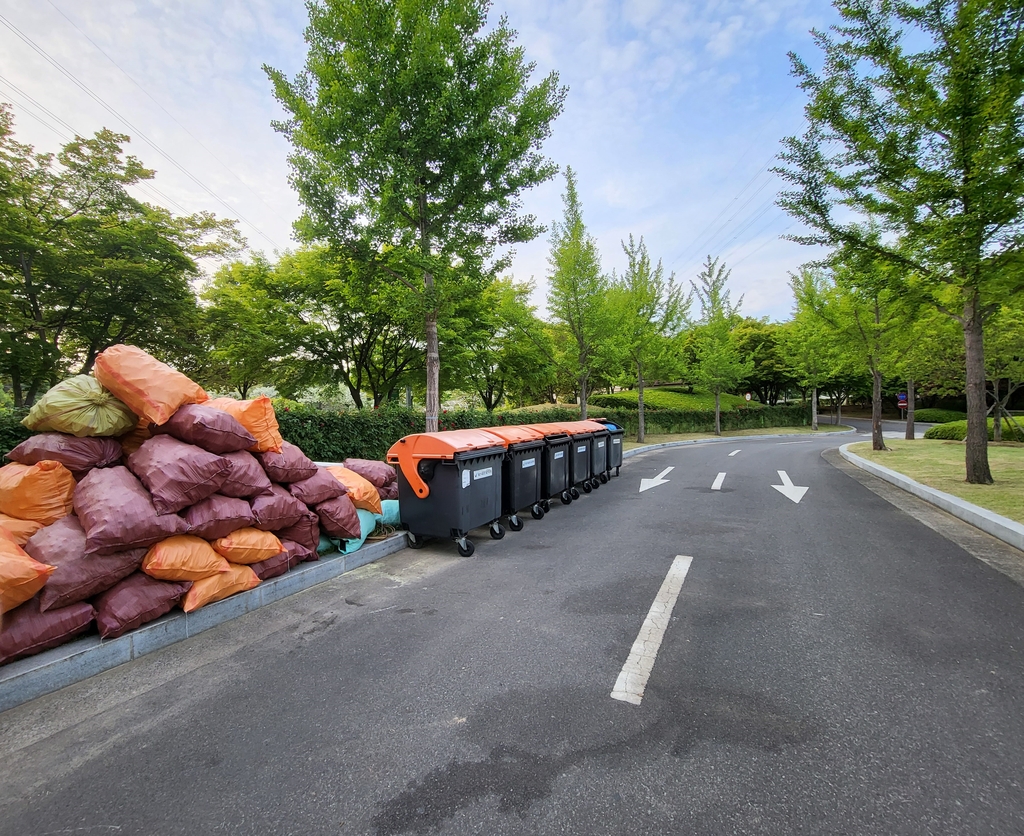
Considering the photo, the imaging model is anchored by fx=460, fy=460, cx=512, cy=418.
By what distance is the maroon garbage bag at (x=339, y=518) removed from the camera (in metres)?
4.57

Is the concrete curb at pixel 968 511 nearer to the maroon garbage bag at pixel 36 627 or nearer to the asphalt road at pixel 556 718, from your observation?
the asphalt road at pixel 556 718

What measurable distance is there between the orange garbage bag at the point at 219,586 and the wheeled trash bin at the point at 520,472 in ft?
11.0

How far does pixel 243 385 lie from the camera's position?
21.0 meters

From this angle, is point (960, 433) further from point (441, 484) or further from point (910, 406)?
point (441, 484)

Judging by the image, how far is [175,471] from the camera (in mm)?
3322

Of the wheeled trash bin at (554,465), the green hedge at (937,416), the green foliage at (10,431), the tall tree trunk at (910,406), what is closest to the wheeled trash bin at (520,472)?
the wheeled trash bin at (554,465)

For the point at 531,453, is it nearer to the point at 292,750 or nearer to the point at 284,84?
the point at 292,750

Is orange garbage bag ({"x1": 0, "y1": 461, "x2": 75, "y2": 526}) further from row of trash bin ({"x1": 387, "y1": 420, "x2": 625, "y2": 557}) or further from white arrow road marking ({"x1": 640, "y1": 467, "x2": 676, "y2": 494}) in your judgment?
white arrow road marking ({"x1": 640, "y1": 467, "x2": 676, "y2": 494})

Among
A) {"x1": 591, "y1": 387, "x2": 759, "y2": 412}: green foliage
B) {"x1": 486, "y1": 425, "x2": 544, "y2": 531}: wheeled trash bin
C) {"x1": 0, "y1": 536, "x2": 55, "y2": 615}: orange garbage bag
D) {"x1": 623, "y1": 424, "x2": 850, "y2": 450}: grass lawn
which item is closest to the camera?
{"x1": 0, "y1": 536, "x2": 55, "y2": 615}: orange garbage bag

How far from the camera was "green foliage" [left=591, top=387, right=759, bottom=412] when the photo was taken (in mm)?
29484

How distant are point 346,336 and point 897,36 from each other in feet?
58.1

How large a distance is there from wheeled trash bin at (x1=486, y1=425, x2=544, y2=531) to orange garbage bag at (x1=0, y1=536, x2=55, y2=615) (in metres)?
4.47

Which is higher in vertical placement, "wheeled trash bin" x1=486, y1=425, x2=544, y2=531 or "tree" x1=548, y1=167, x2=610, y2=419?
"tree" x1=548, y1=167, x2=610, y2=419

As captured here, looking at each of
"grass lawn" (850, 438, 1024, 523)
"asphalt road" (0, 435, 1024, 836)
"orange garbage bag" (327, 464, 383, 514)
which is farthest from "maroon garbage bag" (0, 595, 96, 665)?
"grass lawn" (850, 438, 1024, 523)
